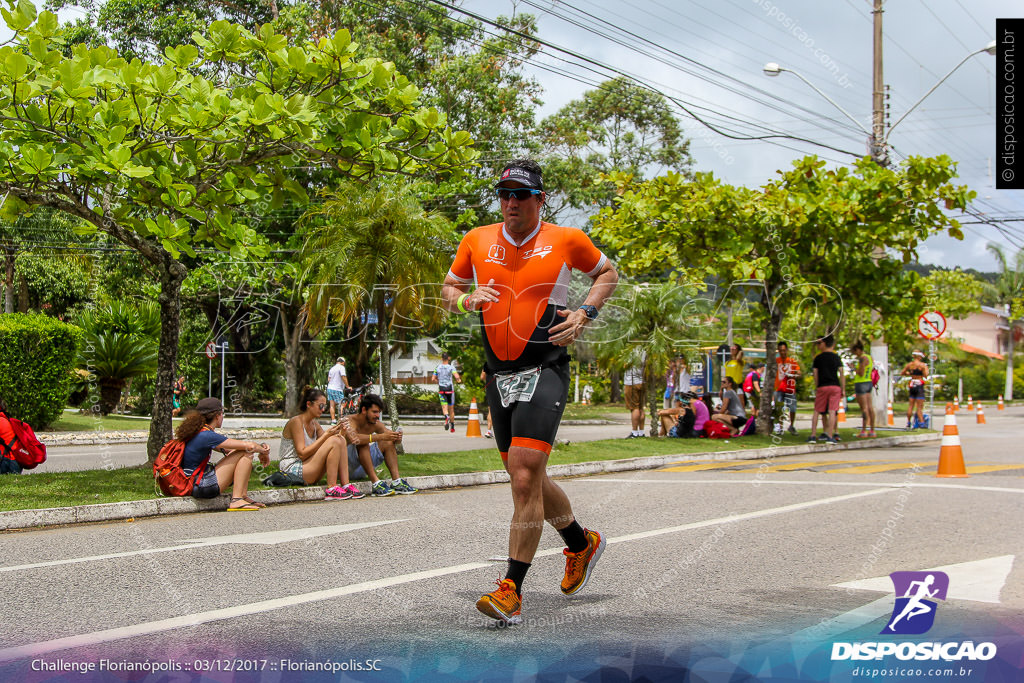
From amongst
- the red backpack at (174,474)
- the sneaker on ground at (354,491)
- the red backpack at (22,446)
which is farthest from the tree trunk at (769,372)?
the red backpack at (22,446)

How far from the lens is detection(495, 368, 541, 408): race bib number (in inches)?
183

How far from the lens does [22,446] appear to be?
421 inches

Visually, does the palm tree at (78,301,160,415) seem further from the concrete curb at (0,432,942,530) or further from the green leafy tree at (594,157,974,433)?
the concrete curb at (0,432,942,530)

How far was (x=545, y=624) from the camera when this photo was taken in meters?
4.61

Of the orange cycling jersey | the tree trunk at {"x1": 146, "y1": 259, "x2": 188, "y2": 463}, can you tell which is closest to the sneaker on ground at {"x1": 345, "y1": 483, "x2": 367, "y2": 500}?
the tree trunk at {"x1": 146, "y1": 259, "x2": 188, "y2": 463}

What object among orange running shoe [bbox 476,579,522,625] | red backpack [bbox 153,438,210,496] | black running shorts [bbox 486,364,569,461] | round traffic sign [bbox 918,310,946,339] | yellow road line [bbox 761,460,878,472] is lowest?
yellow road line [bbox 761,460,878,472]

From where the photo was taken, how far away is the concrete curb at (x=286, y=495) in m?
8.42

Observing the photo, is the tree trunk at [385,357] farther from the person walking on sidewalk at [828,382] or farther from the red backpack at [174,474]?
the person walking on sidewalk at [828,382]

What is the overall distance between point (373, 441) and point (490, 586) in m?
5.26

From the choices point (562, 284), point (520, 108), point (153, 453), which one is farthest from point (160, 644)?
point (520, 108)

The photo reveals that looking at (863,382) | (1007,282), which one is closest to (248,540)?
(863,382)

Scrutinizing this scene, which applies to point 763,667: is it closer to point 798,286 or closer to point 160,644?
point 160,644

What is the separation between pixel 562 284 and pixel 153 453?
837cm

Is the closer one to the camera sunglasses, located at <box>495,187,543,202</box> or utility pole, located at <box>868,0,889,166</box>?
sunglasses, located at <box>495,187,543,202</box>
